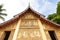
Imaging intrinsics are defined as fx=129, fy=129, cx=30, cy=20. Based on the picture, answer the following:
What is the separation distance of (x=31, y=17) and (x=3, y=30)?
3117 mm

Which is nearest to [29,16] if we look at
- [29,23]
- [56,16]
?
[29,23]

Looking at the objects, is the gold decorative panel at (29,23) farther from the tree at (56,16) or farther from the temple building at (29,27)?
the tree at (56,16)

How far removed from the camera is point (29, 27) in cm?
1206

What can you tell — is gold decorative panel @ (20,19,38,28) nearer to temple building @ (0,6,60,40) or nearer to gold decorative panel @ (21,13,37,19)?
temple building @ (0,6,60,40)

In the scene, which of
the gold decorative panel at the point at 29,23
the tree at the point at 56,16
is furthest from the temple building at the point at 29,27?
the tree at the point at 56,16

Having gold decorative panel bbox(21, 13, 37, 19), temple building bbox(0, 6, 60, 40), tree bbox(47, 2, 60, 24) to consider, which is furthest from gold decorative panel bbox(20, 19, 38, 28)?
tree bbox(47, 2, 60, 24)

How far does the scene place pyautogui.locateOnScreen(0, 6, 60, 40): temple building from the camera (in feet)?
36.7

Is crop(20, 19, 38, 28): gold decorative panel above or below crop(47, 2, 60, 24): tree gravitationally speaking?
below

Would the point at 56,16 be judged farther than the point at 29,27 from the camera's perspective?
Yes

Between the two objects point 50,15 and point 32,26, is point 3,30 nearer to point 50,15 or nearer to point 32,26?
point 32,26

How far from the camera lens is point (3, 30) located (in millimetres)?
12273

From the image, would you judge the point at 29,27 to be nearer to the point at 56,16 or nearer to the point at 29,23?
the point at 29,23

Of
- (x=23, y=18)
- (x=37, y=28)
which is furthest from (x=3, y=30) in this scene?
(x=37, y=28)

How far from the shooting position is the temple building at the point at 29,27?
11188 mm
